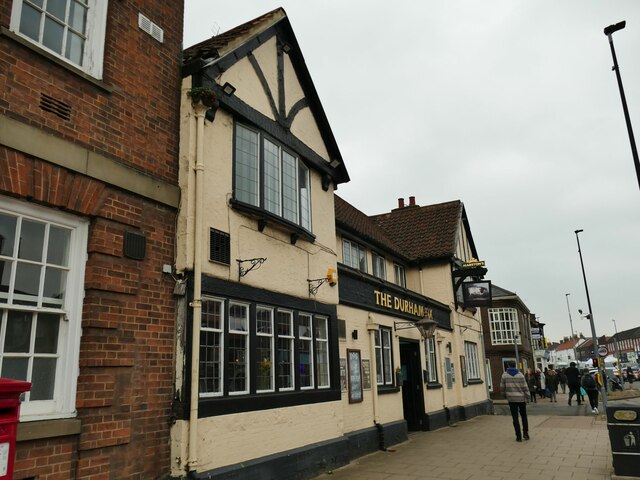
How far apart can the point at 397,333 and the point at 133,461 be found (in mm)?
9481

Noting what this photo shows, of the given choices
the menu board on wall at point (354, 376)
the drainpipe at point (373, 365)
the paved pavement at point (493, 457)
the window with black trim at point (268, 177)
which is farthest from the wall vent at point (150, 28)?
the drainpipe at point (373, 365)

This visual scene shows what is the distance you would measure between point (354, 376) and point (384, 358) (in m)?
2.27

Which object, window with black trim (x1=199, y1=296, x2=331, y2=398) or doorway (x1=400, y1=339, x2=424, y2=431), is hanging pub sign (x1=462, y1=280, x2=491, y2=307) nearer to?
doorway (x1=400, y1=339, x2=424, y2=431)

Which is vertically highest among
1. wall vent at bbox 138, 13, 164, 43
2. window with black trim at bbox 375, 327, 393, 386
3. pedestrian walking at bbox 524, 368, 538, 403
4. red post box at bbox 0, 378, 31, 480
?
wall vent at bbox 138, 13, 164, 43

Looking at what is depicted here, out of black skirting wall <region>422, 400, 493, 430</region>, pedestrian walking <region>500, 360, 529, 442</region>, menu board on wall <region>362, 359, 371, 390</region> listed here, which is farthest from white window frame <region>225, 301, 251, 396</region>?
black skirting wall <region>422, 400, 493, 430</region>

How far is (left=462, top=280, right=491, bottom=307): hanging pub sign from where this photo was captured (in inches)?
809

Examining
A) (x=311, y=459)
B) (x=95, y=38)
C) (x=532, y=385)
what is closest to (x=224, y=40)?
(x=95, y=38)

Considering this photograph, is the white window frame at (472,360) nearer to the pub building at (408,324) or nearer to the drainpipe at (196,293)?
the pub building at (408,324)

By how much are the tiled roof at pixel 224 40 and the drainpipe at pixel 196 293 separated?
1.16 m

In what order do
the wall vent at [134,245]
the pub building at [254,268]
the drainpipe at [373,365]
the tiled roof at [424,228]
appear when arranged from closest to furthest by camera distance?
the wall vent at [134,245] < the pub building at [254,268] < the drainpipe at [373,365] < the tiled roof at [424,228]

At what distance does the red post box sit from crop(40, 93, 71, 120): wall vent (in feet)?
10.9

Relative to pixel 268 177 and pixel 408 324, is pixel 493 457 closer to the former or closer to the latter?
pixel 408 324

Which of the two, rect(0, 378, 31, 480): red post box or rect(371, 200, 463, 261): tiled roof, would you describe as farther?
rect(371, 200, 463, 261): tiled roof

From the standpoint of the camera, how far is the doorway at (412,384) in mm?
15781
